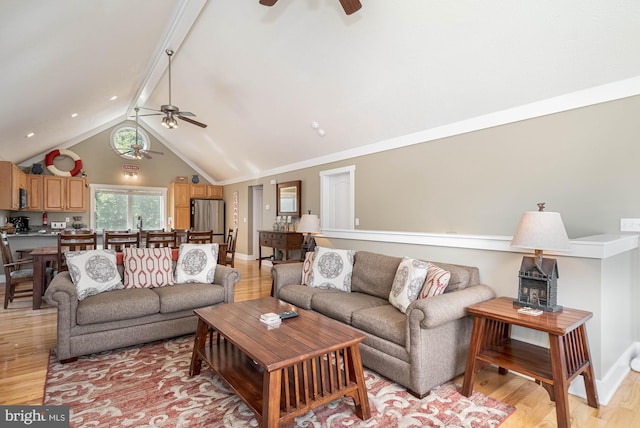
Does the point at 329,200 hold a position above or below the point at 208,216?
above

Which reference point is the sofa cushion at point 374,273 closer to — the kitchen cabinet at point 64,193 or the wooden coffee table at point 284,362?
the wooden coffee table at point 284,362

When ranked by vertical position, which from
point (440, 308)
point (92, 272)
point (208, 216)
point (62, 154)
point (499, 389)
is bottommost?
point (499, 389)

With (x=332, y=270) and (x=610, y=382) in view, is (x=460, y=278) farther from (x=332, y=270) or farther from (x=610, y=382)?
(x=332, y=270)

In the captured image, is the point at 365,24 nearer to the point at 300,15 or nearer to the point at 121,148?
the point at 300,15

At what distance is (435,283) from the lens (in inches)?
102

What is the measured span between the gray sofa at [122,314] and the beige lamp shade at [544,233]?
2894 millimetres

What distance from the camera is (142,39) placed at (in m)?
4.09

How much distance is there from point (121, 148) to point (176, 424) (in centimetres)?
837

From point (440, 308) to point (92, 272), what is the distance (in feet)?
10.4

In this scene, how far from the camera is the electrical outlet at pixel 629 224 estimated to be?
8.05 ft

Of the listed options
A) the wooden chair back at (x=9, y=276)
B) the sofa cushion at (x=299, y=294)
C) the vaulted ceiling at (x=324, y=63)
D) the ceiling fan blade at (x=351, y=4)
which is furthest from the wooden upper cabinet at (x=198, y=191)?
the ceiling fan blade at (x=351, y=4)

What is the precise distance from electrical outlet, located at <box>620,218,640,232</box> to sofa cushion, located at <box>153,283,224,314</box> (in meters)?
3.70

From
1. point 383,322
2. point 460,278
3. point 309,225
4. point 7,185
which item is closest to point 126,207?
point 7,185

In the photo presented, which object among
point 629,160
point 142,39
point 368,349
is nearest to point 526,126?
point 629,160
